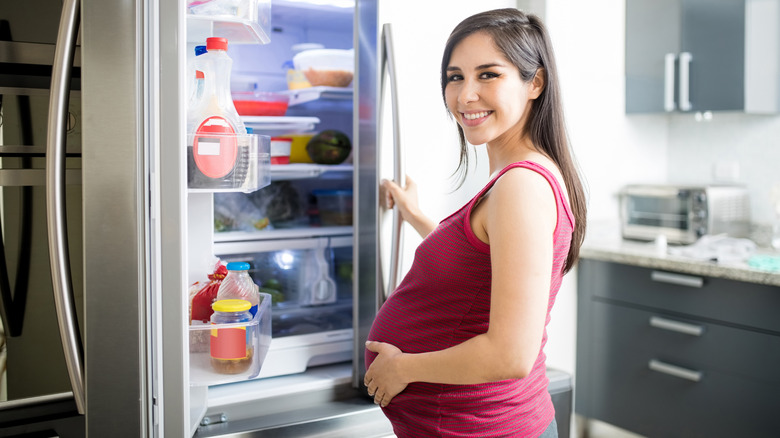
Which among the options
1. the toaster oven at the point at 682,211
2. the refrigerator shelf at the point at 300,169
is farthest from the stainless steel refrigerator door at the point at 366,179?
the toaster oven at the point at 682,211

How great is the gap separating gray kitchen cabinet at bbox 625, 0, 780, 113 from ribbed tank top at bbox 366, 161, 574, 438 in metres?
1.84

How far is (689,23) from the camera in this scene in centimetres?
262

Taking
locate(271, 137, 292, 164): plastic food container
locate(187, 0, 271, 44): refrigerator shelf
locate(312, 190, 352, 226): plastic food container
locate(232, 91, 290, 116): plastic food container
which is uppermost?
locate(187, 0, 271, 44): refrigerator shelf

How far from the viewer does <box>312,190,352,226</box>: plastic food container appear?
208 centimetres

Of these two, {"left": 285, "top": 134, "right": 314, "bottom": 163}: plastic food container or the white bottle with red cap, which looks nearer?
the white bottle with red cap

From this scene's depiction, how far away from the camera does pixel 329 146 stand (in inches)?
78.4

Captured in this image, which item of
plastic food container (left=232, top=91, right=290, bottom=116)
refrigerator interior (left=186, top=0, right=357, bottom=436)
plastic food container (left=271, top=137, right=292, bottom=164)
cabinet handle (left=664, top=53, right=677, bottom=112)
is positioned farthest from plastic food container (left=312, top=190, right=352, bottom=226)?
cabinet handle (left=664, top=53, right=677, bottom=112)

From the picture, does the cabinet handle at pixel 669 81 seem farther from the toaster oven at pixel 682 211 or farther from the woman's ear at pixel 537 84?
the woman's ear at pixel 537 84

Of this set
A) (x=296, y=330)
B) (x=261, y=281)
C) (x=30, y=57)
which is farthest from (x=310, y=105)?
(x=30, y=57)

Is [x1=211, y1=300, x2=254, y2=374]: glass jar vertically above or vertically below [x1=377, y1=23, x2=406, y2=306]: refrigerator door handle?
below

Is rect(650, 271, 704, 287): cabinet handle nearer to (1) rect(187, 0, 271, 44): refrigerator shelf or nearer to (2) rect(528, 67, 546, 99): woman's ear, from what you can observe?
(2) rect(528, 67, 546, 99): woman's ear

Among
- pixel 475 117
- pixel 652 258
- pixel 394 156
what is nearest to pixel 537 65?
pixel 475 117

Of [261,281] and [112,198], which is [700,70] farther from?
[112,198]

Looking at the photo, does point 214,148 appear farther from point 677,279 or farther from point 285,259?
point 677,279
